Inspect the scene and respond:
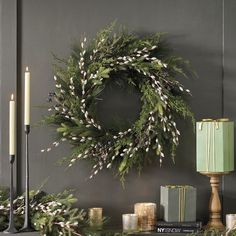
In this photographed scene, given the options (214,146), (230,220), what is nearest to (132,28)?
(214,146)

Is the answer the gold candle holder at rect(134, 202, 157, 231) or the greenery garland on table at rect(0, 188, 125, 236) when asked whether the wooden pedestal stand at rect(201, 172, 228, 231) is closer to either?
the gold candle holder at rect(134, 202, 157, 231)

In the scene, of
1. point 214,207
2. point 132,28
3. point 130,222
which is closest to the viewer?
point 130,222

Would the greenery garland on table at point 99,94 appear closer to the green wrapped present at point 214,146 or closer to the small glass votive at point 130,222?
the green wrapped present at point 214,146

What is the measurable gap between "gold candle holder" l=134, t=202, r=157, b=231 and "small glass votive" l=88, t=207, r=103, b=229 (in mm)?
195

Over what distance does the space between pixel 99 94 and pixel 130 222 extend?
2.26 feet

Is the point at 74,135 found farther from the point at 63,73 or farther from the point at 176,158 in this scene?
the point at 176,158

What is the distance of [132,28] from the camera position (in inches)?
125

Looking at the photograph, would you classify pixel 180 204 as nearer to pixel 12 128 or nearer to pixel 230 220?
pixel 230 220

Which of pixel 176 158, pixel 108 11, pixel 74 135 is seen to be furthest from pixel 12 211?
pixel 108 11

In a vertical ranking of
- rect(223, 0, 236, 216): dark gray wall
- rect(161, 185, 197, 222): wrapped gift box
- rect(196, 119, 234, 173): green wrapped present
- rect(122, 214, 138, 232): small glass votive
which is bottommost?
rect(122, 214, 138, 232): small glass votive

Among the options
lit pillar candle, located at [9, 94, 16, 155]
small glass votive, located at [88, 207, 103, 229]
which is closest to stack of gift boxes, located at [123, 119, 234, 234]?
small glass votive, located at [88, 207, 103, 229]

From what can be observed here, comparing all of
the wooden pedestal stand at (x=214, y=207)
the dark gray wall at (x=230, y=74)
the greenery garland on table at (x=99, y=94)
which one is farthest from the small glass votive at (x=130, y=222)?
the dark gray wall at (x=230, y=74)

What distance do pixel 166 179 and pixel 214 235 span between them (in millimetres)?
424

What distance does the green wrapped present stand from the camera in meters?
2.95
